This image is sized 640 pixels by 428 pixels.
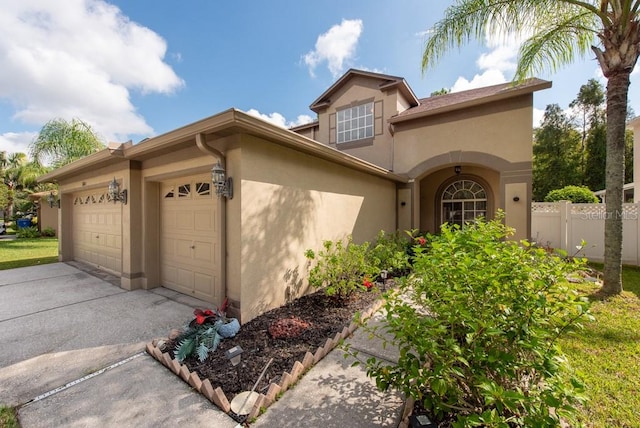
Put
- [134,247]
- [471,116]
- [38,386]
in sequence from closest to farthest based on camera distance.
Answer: [38,386]
[134,247]
[471,116]

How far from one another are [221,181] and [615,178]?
26.8ft

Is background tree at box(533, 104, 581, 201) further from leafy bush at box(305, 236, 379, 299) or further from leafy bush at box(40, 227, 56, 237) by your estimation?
leafy bush at box(40, 227, 56, 237)

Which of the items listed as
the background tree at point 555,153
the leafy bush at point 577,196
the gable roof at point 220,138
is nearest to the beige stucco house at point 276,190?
the gable roof at point 220,138

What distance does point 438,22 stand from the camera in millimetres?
6824

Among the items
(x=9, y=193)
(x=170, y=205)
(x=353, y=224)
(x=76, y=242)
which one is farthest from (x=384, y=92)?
(x=9, y=193)

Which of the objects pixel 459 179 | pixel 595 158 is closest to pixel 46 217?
pixel 459 179

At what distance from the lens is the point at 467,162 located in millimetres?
8383

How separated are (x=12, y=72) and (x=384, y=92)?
45.5 feet

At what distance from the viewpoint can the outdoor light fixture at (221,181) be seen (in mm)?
4066

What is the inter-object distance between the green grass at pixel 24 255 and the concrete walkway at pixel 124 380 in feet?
19.2

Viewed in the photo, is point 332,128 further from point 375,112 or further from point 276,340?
point 276,340

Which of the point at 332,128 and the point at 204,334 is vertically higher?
the point at 332,128

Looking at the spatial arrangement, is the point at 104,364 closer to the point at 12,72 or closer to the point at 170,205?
the point at 170,205

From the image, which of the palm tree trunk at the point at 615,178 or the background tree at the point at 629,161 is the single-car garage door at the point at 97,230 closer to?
the palm tree trunk at the point at 615,178
